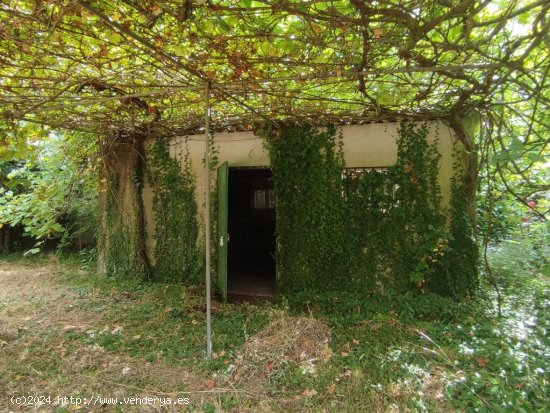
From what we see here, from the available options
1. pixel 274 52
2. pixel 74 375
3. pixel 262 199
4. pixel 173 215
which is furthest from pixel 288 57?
pixel 262 199

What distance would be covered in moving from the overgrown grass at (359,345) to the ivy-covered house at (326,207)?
42 cm

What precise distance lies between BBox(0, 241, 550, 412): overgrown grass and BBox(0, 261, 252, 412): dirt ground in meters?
0.03

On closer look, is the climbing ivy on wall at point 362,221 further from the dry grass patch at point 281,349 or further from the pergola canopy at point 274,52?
the dry grass patch at point 281,349

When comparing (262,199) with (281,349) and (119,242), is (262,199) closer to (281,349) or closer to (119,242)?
(119,242)

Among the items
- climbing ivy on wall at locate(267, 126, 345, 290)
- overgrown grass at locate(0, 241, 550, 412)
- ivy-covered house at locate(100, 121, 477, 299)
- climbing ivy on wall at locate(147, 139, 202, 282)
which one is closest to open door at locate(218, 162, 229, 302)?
ivy-covered house at locate(100, 121, 477, 299)

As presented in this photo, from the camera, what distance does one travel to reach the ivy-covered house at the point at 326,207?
177 inches

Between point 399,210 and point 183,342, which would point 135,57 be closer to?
point 183,342

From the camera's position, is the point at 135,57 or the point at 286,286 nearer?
the point at 135,57

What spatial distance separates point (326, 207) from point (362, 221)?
1.85 ft

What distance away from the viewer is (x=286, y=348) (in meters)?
3.20

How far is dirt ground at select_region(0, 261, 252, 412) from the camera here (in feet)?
8.42

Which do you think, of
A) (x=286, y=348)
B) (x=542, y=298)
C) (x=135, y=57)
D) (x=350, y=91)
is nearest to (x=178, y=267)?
(x=286, y=348)

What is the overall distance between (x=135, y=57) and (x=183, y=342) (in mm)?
2927

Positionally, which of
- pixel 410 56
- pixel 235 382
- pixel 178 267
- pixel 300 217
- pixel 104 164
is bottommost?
pixel 235 382
